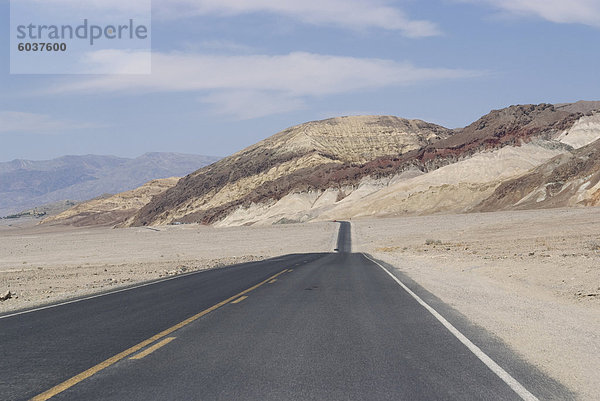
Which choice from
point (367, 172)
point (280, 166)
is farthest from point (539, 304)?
point (280, 166)

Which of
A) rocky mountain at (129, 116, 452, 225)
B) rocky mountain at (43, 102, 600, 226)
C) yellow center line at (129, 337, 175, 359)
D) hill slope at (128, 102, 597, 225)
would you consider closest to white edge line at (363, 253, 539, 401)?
yellow center line at (129, 337, 175, 359)

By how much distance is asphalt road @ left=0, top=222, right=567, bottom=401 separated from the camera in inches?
231

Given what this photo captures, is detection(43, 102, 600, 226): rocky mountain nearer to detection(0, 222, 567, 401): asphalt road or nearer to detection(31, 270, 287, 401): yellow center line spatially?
detection(0, 222, 567, 401): asphalt road

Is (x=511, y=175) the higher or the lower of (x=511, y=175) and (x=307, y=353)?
the higher

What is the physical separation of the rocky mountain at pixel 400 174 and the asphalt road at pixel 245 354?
2770 inches

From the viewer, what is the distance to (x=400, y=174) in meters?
127

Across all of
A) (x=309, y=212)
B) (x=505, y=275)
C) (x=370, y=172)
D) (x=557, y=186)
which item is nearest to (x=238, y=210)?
(x=309, y=212)

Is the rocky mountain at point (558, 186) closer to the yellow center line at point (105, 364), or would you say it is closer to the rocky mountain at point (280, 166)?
the rocky mountain at point (280, 166)

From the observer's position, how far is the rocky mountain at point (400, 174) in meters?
88.1

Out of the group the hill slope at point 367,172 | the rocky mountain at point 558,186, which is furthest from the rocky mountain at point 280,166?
the rocky mountain at point 558,186

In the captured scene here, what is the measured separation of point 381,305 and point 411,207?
94.4 metres

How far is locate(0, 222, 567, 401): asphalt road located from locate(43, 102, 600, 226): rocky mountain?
231 feet

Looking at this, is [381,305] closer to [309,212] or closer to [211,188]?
[309,212]

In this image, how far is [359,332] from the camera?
9.09 metres
